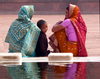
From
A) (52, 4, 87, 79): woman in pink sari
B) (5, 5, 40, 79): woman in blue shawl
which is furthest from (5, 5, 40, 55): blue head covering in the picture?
(52, 4, 87, 79): woman in pink sari

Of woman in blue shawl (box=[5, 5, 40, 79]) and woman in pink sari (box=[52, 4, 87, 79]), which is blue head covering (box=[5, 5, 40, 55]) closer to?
woman in blue shawl (box=[5, 5, 40, 79])

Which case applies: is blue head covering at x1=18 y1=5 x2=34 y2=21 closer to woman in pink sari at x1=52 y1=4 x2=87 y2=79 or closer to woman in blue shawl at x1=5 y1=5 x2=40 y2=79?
woman in blue shawl at x1=5 y1=5 x2=40 y2=79

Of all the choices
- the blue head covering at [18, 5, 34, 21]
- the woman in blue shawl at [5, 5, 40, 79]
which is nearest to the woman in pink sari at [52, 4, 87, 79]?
the woman in blue shawl at [5, 5, 40, 79]

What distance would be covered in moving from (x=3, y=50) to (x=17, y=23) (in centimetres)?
286

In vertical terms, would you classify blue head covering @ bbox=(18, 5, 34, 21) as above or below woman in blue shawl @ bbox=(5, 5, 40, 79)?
above

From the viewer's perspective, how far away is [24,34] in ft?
20.3

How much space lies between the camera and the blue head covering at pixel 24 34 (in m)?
6.12

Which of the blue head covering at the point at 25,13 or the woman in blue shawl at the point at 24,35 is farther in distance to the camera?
the blue head covering at the point at 25,13

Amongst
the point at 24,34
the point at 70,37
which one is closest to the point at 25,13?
the point at 24,34

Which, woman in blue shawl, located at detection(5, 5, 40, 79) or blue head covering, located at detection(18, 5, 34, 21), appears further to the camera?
blue head covering, located at detection(18, 5, 34, 21)

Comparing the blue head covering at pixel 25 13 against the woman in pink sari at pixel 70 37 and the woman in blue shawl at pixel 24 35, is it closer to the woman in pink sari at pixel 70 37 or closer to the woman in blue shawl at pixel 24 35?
the woman in blue shawl at pixel 24 35

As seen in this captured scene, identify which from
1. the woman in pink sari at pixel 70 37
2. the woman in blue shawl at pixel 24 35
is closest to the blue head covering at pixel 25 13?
the woman in blue shawl at pixel 24 35

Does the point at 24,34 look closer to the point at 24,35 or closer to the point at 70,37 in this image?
the point at 24,35

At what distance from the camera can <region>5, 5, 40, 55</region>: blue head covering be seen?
6117mm
